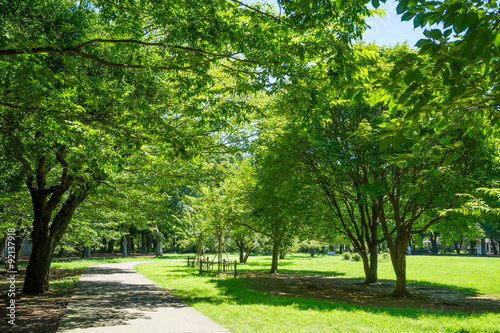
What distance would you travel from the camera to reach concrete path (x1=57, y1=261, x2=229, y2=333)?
6680mm

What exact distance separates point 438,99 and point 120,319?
7.66 meters

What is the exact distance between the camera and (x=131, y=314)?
8.11 meters

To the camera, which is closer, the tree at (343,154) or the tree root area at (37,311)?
the tree root area at (37,311)

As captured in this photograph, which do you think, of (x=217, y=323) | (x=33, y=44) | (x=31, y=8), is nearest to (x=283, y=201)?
(x=217, y=323)

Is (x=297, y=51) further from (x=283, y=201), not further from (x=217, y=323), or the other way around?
(x=283, y=201)

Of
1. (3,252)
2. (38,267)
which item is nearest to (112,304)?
(38,267)

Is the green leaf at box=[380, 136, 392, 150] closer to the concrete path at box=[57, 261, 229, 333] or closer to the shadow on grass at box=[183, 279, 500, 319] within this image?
the concrete path at box=[57, 261, 229, 333]

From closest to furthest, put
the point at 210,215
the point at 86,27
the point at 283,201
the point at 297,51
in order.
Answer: the point at 297,51
the point at 86,27
the point at 283,201
the point at 210,215

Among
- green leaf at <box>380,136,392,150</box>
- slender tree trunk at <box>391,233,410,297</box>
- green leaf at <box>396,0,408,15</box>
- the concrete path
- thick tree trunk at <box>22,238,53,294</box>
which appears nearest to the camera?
green leaf at <box>396,0,408,15</box>

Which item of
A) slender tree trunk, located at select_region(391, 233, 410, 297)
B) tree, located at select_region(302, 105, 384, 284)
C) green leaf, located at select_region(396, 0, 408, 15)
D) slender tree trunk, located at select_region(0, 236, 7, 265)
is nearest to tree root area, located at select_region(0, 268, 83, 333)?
green leaf, located at select_region(396, 0, 408, 15)

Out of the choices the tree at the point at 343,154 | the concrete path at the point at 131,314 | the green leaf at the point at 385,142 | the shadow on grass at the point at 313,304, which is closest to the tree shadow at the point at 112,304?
the concrete path at the point at 131,314

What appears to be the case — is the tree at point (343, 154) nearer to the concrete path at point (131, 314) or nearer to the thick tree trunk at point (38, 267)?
the concrete path at point (131, 314)

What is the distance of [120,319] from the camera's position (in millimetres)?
7562

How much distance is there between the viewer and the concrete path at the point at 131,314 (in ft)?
21.9
